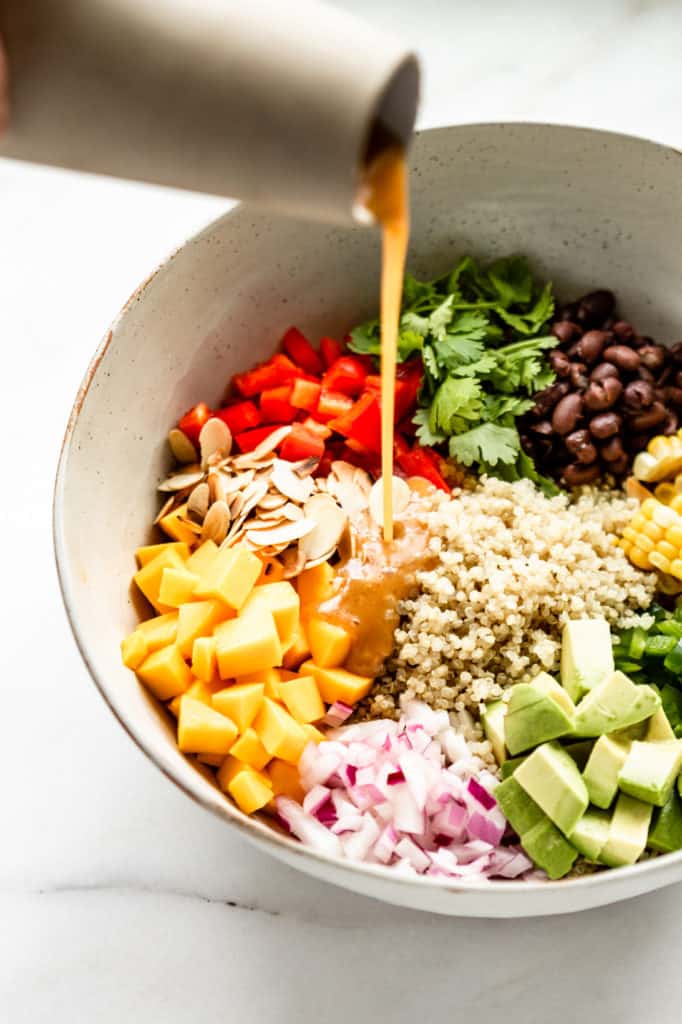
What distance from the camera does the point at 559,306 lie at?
6.94ft

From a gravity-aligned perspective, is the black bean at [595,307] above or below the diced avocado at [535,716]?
above

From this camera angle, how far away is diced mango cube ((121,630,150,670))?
65.7 inches

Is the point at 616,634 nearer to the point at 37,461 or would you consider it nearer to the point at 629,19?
the point at 37,461

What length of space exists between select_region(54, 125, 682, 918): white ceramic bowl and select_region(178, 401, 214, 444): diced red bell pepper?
2cm

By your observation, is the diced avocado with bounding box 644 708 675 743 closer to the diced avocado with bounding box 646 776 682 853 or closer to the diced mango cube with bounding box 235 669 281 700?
the diced avocado with bounding box 646 776 682 853

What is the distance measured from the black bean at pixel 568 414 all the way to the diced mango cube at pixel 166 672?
816mm

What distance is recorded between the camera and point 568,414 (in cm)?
193

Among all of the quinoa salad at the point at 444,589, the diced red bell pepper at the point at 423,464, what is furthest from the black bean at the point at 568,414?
the diced red bell pepper at the point at 423,464

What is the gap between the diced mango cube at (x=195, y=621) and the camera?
168 centimetres

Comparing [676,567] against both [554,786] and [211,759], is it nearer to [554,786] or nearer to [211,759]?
[554,786]

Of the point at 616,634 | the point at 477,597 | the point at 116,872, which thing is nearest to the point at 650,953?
the point at 616,634

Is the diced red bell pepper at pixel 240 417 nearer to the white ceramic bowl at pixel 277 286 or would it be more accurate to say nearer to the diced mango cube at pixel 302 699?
the white ceramic bowl at pixel 277 286

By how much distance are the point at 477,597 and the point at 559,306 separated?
70 centimetres

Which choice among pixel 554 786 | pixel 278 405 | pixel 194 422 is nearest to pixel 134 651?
pixel 194 422
